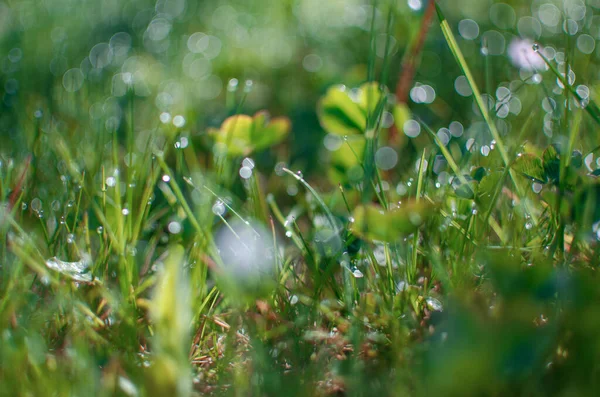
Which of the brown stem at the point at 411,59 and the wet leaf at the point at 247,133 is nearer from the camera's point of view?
the wet leaf at the point at 247,133

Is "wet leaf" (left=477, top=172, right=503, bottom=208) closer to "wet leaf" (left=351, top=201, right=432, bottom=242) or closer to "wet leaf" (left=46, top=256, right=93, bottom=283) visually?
"wet leaf" (left=351, top=201, right=432, bottom=242)

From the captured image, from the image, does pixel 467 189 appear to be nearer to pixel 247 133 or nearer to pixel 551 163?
pixel 551 163

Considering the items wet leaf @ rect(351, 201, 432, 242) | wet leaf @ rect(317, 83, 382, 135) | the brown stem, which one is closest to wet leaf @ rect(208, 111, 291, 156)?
wet leaf @ rect(317, 83, 382, 135)

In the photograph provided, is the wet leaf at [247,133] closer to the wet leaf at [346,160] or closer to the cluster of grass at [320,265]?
the cluster of grass at [320,265]

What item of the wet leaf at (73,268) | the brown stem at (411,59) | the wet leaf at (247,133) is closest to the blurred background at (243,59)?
the brown stem at (411,59)

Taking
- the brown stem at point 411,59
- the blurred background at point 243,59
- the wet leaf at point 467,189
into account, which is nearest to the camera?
the wet leaf at point 467,189

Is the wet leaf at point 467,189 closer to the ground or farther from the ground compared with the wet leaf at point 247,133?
farther from the ground

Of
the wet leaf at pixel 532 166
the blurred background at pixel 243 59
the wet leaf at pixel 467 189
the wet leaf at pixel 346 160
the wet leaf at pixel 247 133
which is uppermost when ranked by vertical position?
the wet leaf at pixel 532 166

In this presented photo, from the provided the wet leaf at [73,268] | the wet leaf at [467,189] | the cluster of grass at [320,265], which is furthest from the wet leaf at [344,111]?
the wet leaf at [73,268]

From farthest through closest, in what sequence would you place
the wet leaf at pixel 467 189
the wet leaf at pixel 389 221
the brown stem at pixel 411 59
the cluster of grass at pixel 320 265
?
the brown stem at pixel 411 59, the wet leaf at pixel 467 189, the wet leaf at pixel 389 221, the cluster of grass at pixel 320 265

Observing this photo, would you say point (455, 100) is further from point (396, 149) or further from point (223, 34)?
point (223, 34)
